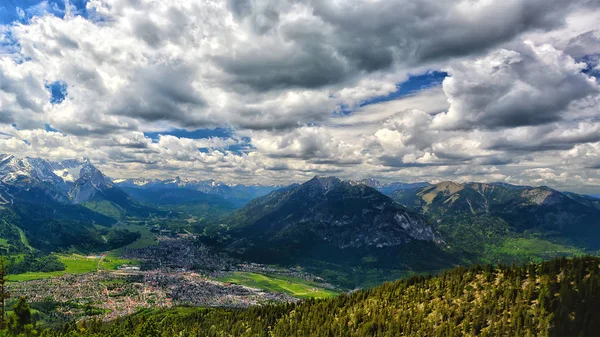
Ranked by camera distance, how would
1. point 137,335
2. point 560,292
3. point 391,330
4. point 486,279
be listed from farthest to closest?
point 486,279 < point 391,330 < point 560,292 < point 137,335

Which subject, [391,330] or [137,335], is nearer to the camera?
[137,335]

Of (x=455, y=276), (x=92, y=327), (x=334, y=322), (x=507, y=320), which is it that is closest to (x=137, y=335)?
(x=92, y=327)

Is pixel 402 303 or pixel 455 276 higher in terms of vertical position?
pixel 455 276

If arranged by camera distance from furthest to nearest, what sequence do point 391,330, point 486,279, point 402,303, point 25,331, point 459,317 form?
1. point 402,303
2. point 486,279
3. point 391,330
4. point 459,317
5. point 25,331

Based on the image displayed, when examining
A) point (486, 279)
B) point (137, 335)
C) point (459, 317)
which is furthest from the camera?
point (486, 279)

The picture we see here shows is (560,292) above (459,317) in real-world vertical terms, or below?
above

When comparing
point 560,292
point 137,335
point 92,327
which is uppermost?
point 560,292

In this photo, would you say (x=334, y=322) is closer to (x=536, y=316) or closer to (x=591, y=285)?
(x=536, y=316)

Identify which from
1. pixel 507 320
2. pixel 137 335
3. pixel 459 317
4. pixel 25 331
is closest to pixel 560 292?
pixel 507 320

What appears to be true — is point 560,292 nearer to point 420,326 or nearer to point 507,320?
point 507,320
